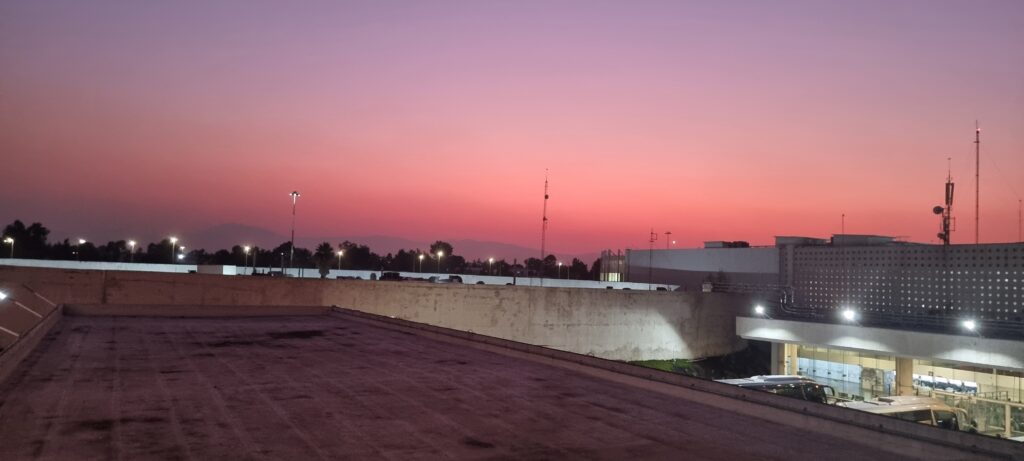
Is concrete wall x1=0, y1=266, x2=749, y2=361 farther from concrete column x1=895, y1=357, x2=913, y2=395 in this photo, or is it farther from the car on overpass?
concrete column x1=895, y1=357, x2=913, y2=395

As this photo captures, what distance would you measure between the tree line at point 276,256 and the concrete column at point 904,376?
56002mm

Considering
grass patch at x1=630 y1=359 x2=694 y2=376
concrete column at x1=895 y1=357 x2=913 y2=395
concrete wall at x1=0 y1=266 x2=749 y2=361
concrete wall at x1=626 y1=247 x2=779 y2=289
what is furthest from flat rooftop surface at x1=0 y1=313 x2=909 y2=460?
concrete wall at x1=626 y1=247 x2=779 y2=289

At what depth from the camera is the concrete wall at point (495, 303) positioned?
23.7 metres

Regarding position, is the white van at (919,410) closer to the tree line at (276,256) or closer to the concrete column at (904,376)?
the concrete column at (904,376)

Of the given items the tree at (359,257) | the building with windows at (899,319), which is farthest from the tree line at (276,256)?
the building with windows at (899,319)

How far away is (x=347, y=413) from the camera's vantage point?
7828 millimetres

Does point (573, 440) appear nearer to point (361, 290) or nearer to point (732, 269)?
point (361, 290)

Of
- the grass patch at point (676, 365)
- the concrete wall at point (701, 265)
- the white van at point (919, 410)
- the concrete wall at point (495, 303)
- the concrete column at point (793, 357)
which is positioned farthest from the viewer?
the concrete wall at point (701, 265)

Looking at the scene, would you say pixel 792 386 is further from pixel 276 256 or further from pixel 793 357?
pixel 276 256

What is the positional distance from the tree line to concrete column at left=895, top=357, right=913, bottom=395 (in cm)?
5600

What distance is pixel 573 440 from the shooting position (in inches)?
273

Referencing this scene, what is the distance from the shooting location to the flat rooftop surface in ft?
20.9

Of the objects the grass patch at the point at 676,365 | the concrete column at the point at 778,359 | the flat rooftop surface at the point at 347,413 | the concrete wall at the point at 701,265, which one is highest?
the concrete wall at the point at 701,265

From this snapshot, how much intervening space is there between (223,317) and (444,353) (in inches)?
426
